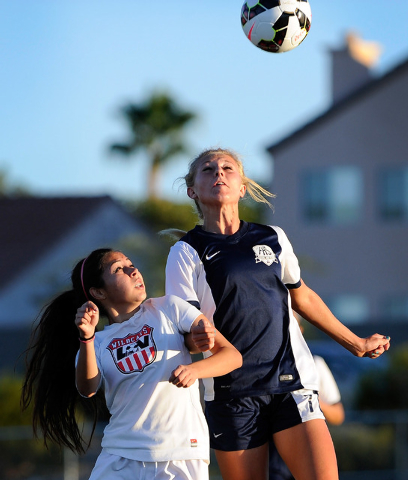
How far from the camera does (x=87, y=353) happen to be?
13.0 ft

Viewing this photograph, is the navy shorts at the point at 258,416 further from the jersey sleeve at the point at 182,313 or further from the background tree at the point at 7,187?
the background tree at the point at 7,187

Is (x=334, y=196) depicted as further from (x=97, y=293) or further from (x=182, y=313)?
(x=182, y=313)

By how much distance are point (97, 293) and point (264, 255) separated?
855 millimetres

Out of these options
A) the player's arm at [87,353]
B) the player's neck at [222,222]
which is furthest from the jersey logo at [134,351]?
the player's neck at [222,222]

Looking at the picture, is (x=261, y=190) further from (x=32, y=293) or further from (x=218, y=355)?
(x=32, y=293)

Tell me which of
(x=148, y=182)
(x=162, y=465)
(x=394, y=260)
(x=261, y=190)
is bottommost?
(x=162, y=465)

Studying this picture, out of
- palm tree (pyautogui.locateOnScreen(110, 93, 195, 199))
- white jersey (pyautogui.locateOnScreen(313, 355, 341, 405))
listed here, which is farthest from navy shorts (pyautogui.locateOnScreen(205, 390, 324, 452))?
palm tree (pyautogui.locateOnScreen(110, 93, 195, 199))

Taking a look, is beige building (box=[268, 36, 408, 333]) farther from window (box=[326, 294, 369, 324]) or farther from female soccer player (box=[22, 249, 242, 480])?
female soccer player (box=[22, 249, 242, 480])

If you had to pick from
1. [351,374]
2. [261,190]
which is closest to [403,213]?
[351,374]

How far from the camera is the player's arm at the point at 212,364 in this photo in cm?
370

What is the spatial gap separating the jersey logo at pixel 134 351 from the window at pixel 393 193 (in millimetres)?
19370

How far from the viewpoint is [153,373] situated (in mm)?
4039

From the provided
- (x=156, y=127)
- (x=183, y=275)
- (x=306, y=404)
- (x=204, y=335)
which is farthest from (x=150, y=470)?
(x=156, y=127)

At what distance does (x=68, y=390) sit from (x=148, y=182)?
3939cm
